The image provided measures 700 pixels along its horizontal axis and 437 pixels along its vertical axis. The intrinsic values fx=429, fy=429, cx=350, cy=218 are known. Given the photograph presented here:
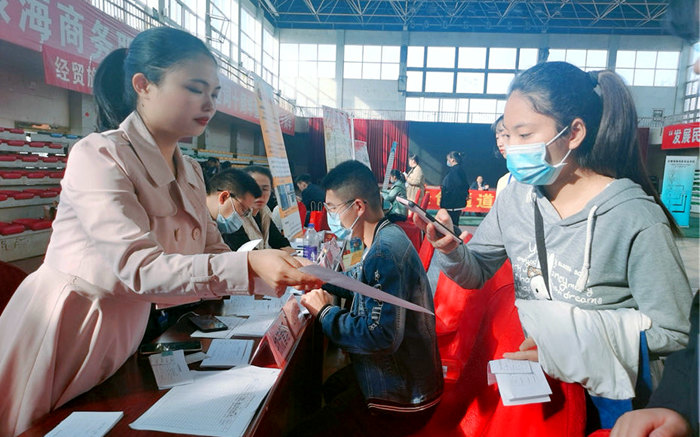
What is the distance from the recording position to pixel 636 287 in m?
0.96

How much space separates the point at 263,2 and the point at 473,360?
16313 millimetres

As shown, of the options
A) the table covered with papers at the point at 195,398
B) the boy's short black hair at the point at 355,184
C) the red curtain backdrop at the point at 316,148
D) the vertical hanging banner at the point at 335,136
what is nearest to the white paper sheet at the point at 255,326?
the table covered with papers at the point at 195,398

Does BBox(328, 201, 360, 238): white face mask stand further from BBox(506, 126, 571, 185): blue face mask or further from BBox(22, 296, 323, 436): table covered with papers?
BBox(506, 126, 571, 185): blue face mask

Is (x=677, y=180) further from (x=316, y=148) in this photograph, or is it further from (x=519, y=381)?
(x=316, y=148)

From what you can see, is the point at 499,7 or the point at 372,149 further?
the point at 372,149

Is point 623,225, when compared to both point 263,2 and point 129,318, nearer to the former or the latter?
point 129,318

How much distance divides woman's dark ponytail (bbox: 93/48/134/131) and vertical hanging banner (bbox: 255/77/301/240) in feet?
3.39

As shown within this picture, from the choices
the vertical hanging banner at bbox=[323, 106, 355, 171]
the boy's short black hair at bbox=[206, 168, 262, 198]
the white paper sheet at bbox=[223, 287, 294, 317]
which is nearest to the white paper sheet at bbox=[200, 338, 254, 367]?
the white paper sheet at bbox=[223, 287, 294, 317]

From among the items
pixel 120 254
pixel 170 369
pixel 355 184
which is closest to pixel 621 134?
pixel 355 184

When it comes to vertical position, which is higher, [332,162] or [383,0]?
[383,0]

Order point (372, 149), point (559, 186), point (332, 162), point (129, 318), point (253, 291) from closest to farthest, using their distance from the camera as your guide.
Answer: point (253, 291) → point (129, 318) → point (559, 186) → point (332, 162) → point (372, 149)

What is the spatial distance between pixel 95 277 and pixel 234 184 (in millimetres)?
1551

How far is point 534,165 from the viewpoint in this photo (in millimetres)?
1173

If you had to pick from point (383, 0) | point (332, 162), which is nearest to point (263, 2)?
point (383, 0)
